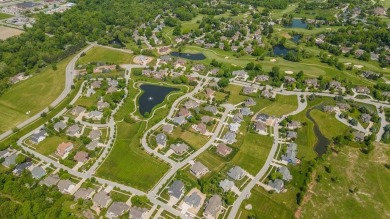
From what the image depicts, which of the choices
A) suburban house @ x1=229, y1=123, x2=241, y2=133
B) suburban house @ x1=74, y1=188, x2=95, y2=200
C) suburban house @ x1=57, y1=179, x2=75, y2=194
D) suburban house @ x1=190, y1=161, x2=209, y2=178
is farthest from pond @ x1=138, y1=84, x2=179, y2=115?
suburban house @ x1=74, y1=188, x2=95, y2=200

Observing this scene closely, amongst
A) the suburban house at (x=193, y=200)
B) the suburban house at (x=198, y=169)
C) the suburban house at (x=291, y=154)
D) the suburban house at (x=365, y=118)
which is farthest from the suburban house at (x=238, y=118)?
the suburban house at (x=365, y=118)

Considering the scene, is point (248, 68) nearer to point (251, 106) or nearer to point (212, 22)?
point (251, 106)

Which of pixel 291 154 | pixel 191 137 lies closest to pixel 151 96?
pixel 191 137

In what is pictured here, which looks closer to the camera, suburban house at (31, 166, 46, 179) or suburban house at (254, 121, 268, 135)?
suburban house at (31, 166, 46, 179)

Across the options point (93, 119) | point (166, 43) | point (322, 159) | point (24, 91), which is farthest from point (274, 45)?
point (24, 91)

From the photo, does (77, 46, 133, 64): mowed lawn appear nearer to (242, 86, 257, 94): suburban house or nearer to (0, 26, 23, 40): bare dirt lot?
(0, 26, 23, 40): bare dirt lot
